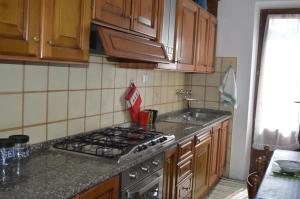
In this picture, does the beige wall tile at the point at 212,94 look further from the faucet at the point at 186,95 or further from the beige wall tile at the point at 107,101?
the beige wall tile at the point at 107,101

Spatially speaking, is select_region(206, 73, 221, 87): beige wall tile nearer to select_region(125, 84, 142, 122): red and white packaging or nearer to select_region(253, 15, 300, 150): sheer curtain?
select_region(253, 15, 300, 150): sheer curtain

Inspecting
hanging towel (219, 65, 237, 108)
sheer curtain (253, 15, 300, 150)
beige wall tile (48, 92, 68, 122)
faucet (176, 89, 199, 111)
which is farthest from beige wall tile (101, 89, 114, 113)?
sheer curtain (253, 15, 300, 150)

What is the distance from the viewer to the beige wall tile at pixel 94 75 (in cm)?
222

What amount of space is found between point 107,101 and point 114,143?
0.58 meters

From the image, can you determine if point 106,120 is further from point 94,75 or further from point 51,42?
point 51,42

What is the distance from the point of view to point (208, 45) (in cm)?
370

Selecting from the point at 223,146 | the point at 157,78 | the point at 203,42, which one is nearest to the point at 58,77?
the point at 157,78

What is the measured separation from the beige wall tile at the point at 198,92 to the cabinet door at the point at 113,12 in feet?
7.75

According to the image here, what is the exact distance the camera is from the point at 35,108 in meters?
1.76

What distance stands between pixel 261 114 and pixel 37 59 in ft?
10.8

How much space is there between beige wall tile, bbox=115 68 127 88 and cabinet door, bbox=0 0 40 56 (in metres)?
1.30

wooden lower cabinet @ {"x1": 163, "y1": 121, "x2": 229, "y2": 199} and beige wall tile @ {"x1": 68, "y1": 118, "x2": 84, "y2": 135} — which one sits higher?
beige wall tile @ {"x1": 68, "y1": 118, "x2": 84, "y2": 135}

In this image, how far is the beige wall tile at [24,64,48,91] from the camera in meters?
1.70

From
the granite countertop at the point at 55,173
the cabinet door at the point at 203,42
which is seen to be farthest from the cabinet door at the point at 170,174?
the cabinet door at the point at 203,42
